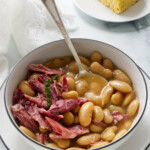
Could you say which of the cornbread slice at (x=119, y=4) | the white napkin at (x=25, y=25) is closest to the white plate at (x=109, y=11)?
the cornbread slice at (x=119, y=4)

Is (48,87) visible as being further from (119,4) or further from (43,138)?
(119,4)

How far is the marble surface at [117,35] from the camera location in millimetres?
1368

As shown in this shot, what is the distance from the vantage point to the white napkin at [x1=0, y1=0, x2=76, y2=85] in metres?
1.36

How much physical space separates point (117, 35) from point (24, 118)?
70cm

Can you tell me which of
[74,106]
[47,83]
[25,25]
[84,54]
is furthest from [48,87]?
[25,25]

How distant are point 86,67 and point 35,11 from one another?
46 centimetres

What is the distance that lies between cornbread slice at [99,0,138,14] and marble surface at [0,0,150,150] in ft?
0.24

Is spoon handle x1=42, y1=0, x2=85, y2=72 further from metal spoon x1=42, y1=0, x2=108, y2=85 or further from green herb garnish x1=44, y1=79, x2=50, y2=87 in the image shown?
green herb garnish x1=44, y1=79, x2=50, y2=87

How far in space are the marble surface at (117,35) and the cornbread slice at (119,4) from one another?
7cm

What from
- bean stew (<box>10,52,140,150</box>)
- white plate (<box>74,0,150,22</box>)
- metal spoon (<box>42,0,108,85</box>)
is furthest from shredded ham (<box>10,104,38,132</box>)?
white plate (<box>74,0,150,22</box>)

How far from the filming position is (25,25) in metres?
1.41

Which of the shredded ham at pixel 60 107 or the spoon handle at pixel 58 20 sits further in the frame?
the spoon handle at pixel 58 20

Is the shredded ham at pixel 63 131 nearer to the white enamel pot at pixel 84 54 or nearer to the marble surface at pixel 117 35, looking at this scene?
the white enamel pot at pixel 84 54

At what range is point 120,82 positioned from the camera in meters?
1.07
